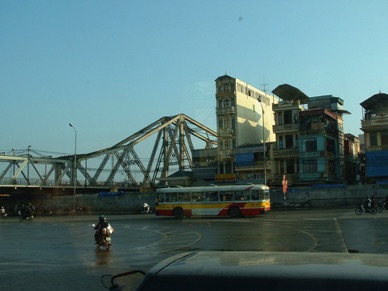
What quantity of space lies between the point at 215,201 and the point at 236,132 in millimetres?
32230

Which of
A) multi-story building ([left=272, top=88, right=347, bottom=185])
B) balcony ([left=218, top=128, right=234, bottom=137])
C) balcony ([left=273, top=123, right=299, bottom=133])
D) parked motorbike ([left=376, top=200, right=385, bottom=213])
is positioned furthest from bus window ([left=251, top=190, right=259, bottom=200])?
balcony ([left=218, top=128, right=234, bottom=137])

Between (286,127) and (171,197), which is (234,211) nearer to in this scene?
(171,197)

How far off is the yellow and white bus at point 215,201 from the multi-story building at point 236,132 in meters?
26.2

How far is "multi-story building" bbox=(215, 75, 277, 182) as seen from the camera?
6306 centimetres

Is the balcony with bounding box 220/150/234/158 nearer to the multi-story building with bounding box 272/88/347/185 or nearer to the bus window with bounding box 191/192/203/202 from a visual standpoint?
the multi-story building with bounding box 272/88/347/185

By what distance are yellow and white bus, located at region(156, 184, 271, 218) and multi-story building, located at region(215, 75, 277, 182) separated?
26232 mm

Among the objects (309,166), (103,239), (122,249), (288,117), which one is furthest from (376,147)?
(103,239)

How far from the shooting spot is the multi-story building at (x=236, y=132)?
6306 centimetres

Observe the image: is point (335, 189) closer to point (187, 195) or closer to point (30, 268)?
point (187, 195)

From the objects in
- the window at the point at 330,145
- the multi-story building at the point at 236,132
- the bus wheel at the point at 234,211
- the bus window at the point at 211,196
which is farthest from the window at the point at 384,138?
the bus window at the point at 211,196

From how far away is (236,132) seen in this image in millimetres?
67688

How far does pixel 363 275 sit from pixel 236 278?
684mm

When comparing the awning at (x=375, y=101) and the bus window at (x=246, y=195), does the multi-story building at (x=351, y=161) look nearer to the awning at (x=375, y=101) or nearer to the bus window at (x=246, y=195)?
the awning at (x=375, y=101)

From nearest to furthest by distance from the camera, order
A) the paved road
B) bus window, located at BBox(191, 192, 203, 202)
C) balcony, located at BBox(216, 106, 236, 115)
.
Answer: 1. the paved road
2. bus window, located at BBox(191, 192, 203, 202)
3. balcony, located at BBox(216, 106, 236, 115)
